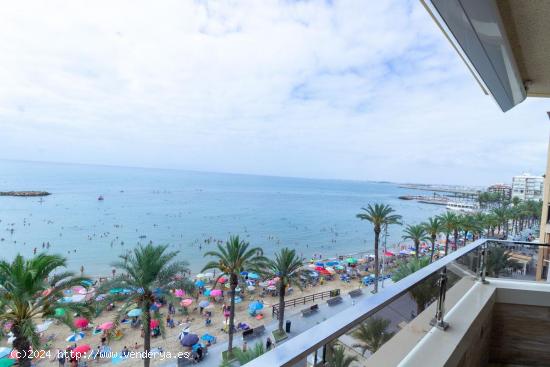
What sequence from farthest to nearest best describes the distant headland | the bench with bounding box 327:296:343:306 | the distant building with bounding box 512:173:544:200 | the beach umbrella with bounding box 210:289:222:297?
1. the distant building with bounding box 512:173:544:200
2. the distant headland
3. the beach umbrella with bounding box 210:289:222:297
4. the bench with bounding box 327:296:343:306

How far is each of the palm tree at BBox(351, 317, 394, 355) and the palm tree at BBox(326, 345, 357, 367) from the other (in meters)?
0.07

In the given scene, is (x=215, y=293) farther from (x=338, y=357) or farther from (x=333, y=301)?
(x=338, y=357)

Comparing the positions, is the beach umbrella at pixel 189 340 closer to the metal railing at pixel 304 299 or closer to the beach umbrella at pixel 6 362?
the metal railing at pixel 304 299

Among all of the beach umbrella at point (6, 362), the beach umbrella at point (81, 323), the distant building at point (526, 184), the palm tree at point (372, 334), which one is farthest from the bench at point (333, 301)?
the distant building at point (526, 184)

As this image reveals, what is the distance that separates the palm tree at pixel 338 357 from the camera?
106 centimetres

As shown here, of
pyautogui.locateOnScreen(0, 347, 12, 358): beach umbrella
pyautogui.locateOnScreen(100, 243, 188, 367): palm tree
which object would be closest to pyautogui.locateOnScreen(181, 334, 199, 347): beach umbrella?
pyautogui.locateOnScreen(100, 243, 188, 367): palm tree

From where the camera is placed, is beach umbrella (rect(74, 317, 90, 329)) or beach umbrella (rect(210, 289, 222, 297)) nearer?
beach umbrella (rect(74, 317, 90, 329))

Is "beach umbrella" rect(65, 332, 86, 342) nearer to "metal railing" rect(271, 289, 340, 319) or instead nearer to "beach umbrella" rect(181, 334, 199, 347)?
"beach umbrella" rect(181, 334, 199, 347)

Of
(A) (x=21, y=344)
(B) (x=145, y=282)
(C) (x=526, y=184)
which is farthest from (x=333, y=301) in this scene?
(C) (x=526, y=184)

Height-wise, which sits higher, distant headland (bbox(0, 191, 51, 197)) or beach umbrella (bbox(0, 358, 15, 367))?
distant headland (bbox(0, 191, 51, 197))

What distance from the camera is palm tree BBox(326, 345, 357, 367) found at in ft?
3.48

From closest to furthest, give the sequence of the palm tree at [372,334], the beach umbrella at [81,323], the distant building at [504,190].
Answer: the palm tree at [372,334], the beach umbrella at [81,323], the distant building at [504,190]

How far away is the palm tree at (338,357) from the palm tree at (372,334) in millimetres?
71

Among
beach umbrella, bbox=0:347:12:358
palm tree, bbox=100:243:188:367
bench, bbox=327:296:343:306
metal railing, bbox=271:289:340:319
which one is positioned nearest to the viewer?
palm tree, bbox=100:243:188:367
